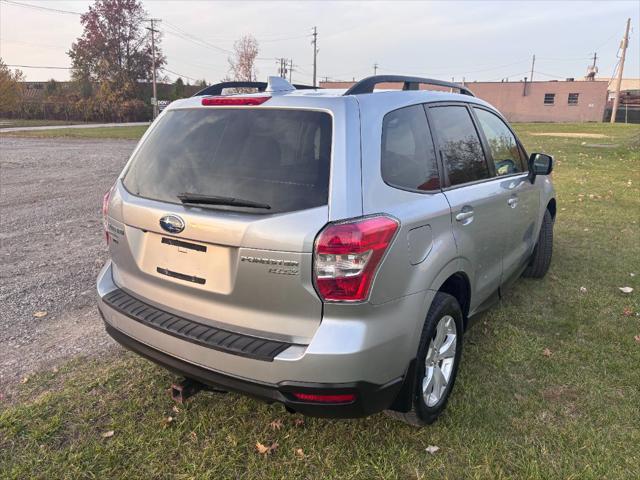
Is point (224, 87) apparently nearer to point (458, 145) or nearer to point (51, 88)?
point (458, 145)

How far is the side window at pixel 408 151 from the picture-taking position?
97.1 inches

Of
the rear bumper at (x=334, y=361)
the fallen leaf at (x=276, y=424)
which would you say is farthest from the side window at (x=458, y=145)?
the fallen leaf at (x=276, y=424)

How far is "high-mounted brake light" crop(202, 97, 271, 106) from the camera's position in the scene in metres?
2.56

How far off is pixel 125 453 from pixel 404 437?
146 cm

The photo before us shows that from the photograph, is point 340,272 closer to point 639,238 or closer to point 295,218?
point 295,218

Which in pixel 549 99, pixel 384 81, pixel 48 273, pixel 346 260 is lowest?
pixel 48 273

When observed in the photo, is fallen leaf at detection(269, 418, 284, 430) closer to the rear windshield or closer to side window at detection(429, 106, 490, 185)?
the rear windshield

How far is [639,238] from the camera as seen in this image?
669 centimetres

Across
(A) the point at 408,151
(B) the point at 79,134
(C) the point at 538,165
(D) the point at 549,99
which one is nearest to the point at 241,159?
(A) the point at 408,151

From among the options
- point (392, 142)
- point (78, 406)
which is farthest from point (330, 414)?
point (78, 406)

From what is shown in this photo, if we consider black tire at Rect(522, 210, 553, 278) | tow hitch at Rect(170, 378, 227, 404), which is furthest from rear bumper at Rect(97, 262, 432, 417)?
black tire at Rect(522, 210, 553, 278)

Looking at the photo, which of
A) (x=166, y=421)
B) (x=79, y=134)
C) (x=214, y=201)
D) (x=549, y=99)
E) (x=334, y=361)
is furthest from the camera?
(x=549, y=99)

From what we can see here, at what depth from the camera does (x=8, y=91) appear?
172ft

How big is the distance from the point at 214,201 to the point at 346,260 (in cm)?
70
